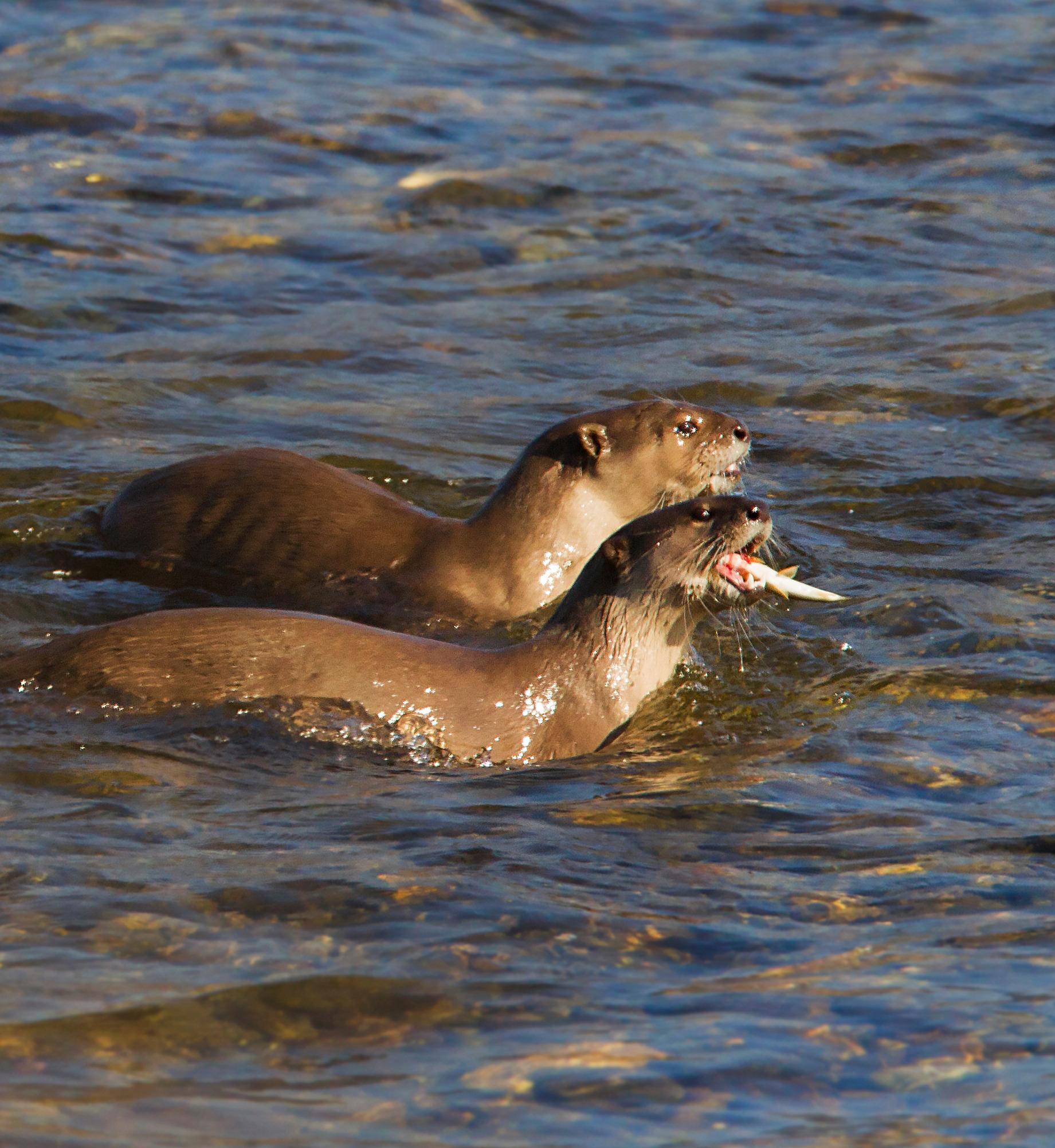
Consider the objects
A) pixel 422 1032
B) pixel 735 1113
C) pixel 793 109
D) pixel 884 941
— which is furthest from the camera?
pixel 793 109

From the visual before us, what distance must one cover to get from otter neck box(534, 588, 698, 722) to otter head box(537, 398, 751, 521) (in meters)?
1.01

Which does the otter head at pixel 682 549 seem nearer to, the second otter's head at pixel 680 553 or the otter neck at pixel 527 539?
the second otter's head at pixel 680 553

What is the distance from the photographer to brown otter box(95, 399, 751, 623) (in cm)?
549

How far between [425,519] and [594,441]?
0.53 m

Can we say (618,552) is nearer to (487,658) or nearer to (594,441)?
(487,658)

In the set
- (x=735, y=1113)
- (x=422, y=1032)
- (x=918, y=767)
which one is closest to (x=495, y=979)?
(x=422, y=1032)

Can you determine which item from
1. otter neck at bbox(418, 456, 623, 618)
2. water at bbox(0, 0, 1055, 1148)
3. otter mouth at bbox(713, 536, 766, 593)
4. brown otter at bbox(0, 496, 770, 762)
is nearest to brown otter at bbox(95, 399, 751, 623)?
otter neck at bbox(418, 456, 623, 618)

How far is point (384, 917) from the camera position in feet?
11.0

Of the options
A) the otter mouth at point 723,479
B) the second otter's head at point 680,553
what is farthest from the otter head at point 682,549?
the otter mouth at point 723,479

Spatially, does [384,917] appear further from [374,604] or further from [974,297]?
[974,297]

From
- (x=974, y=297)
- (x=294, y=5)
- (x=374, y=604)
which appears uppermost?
(x=294, y=5)

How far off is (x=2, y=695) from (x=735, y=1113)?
6.83 ft

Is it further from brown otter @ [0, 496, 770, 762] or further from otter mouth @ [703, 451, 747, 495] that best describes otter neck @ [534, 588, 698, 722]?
otter mouth @ [703, 451, 747, 495]

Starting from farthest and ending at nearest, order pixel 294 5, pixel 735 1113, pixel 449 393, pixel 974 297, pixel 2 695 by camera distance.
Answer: pixel 294 5
pixel 974 297
pixel 449 393
pixel 2 695
pixel 735 1113
